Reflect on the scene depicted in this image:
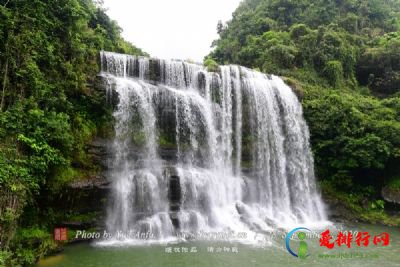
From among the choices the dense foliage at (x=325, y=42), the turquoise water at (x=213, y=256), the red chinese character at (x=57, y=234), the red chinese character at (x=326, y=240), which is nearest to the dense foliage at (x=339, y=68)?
the dense foliage at (x=325, y=42)

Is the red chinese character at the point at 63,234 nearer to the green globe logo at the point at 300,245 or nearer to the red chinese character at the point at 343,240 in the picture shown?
the green globe logo at the point at 300,245

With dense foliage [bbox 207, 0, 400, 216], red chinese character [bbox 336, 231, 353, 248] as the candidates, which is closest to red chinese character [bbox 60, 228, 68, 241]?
red chinese character [bbox 336, 231, 353, 248]

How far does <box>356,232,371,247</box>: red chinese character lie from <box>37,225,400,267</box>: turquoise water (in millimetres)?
451

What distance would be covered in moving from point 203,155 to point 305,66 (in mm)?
11208

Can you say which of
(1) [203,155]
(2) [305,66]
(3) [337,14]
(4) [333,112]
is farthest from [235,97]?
(3) [337,14]

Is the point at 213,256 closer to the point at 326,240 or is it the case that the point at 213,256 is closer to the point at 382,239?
the point at 326,240

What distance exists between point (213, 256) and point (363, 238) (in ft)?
17.9

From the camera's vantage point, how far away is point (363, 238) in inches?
418

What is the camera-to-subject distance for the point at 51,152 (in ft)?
26.0

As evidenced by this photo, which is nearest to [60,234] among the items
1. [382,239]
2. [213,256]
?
[213,256]

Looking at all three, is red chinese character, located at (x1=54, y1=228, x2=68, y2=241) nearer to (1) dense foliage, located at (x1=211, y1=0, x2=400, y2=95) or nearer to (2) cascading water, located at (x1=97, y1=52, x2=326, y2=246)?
(2) cascading water, located at (x1=97, y1=52, x2=326, y2=246)

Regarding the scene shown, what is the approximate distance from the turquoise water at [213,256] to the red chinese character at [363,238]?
0.45 meters

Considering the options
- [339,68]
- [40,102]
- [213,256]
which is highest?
[339,68]

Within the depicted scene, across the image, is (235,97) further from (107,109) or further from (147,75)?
(107,109)
